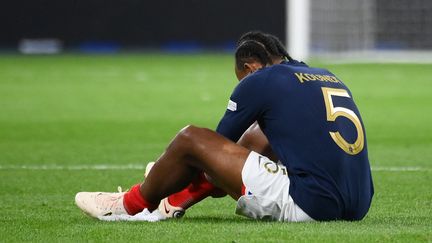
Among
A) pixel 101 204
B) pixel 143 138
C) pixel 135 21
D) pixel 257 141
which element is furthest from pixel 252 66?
pixel 135 21

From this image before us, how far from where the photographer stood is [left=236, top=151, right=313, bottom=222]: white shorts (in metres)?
5.95

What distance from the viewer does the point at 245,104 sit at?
236 inches

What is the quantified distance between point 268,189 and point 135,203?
75cm

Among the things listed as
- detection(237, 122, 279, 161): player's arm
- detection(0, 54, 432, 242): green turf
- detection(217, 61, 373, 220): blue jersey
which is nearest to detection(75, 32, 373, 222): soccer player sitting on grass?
detection(217, 61, 373, 220): blue jersey

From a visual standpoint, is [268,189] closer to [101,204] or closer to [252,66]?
[252,66]

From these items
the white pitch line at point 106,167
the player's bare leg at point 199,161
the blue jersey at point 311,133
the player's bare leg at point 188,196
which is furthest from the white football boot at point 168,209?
the white pitch line at point 106,167

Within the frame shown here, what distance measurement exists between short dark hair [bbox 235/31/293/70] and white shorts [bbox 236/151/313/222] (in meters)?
0.57

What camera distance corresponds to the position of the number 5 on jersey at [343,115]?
19.5ft

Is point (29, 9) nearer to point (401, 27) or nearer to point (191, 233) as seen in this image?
point (401, 27)

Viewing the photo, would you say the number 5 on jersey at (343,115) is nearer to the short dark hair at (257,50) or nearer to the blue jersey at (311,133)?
the blue jersey at (311,133)

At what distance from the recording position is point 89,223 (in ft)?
20.3

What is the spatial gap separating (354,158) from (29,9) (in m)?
24.6

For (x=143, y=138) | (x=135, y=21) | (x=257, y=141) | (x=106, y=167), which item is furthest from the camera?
(x=135, y=21)

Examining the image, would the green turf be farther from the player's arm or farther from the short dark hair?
the short dark hair
